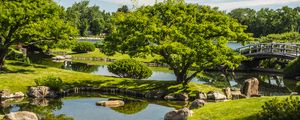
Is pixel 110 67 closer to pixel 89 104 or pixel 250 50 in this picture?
pixel 89 104

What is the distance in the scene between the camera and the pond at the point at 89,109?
1320 inches

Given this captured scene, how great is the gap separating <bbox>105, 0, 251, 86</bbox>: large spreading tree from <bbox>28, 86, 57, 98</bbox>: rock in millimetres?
8301

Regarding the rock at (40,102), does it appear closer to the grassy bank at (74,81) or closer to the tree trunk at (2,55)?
the grassy bank at (74,81)

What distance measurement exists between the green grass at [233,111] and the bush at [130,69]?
944 inches

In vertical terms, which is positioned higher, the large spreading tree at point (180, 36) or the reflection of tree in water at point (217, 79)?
the large spreading tree at point (180, 36)

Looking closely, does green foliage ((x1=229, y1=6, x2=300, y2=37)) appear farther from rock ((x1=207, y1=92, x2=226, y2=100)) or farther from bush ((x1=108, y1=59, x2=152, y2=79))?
rock ((x1=207, y1=92, x2=226, y2=100))

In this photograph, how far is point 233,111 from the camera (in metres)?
26.7

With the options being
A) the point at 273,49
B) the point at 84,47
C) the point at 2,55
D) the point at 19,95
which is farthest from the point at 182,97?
the point at 84,47

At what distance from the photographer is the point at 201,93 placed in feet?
140

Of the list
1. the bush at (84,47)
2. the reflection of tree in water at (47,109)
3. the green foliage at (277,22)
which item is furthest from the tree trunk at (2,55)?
the green foliage at (277,22)

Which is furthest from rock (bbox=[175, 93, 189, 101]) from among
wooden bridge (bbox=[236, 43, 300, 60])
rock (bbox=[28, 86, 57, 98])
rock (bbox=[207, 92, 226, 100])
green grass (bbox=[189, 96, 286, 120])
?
wooden bridge (bbox=[236, 43, 300, 60])

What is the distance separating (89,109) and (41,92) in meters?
7.08

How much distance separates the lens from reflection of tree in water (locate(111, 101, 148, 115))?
119 feet

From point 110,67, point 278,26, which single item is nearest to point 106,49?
point 110,67
